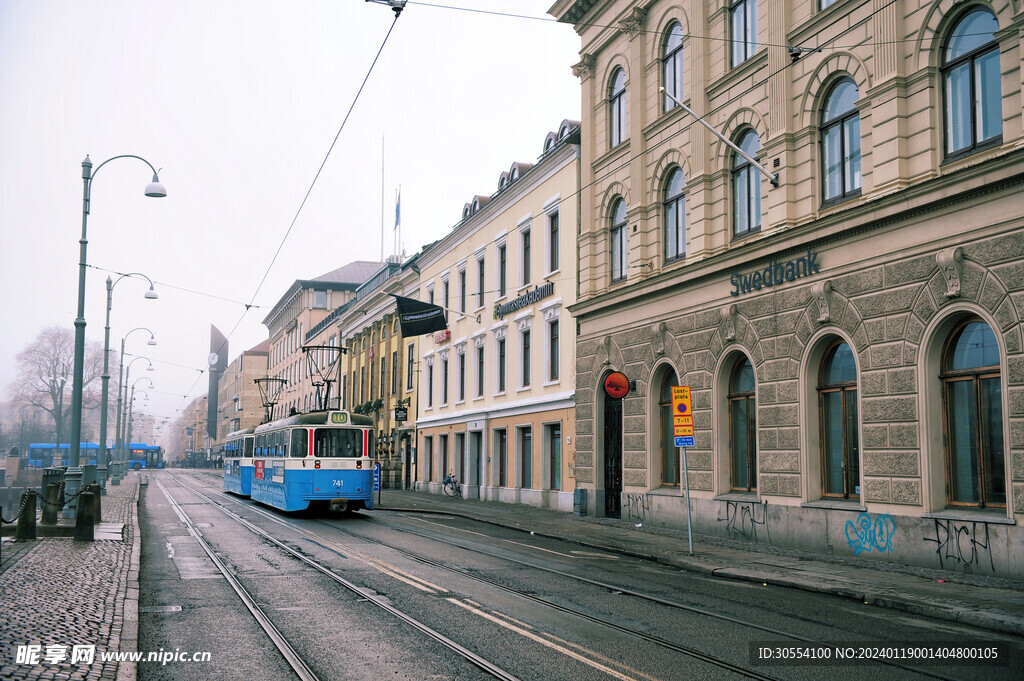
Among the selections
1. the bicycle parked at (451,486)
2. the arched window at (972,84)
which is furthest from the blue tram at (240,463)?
the arched window at (972,84)

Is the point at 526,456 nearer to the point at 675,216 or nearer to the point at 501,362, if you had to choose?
the point at 501,362

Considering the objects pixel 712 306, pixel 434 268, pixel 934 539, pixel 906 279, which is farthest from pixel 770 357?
pixel 434 268

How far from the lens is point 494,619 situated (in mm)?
10414

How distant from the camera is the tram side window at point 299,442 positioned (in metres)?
26.3

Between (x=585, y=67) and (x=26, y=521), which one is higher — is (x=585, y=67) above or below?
above

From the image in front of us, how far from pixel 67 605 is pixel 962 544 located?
12735 mm

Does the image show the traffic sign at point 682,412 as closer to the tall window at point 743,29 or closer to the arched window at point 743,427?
the arched window at point 743,427

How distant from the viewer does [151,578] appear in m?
13.9

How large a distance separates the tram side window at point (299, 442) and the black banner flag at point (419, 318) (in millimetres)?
10128

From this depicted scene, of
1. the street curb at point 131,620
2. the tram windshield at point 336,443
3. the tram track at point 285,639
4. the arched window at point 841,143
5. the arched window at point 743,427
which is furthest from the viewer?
the tram windshield at point 336,443

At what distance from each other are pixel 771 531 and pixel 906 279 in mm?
6080

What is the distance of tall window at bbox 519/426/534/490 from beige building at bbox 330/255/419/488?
1184 centimetres

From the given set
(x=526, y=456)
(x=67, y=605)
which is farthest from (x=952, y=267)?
(x=526, y=456)

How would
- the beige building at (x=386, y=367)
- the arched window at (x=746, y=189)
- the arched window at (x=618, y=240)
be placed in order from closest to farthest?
the arched window at (x=746, y=189) → the arched window at (x=618, y=240) → the beige building at (x=386, y=367)
